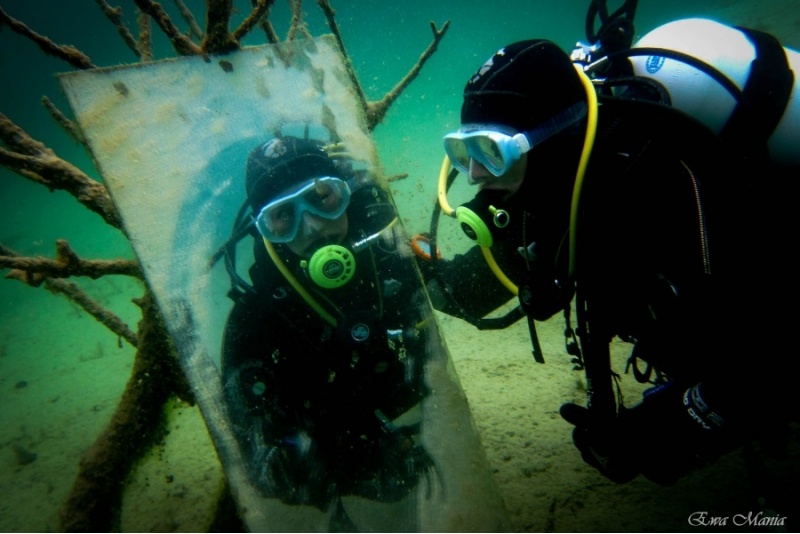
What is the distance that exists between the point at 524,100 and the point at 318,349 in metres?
2.10

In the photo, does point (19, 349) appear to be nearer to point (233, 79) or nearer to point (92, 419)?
point (92, 419)

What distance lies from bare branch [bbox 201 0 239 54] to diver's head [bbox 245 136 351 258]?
73 cm

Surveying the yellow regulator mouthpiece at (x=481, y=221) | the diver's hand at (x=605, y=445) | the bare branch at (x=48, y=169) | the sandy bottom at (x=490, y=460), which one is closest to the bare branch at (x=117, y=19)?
the bare branch at (x=48, y=169)

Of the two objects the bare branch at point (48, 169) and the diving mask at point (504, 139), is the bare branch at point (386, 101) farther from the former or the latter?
the bare branch at point (48, 169)

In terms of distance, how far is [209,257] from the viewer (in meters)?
2.62

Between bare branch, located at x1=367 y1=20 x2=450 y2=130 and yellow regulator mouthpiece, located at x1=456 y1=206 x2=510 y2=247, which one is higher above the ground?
bare branch, located at x1=367 y1=20 x2=450 y2=130

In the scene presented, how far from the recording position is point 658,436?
1.86 m

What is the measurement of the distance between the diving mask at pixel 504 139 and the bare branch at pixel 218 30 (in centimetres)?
181

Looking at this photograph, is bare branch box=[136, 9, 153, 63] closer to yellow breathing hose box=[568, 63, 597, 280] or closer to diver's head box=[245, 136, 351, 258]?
diver's head box=[245, 136, 351, 258]

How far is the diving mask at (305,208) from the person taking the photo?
2592 mm

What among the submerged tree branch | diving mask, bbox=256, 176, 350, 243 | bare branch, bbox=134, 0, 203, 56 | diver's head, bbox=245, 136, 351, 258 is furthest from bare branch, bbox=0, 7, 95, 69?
the submerged tree branch

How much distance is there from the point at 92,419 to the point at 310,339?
693cm

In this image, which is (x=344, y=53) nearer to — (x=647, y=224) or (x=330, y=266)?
(x=330, y=266)

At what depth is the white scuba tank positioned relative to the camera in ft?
5.45
